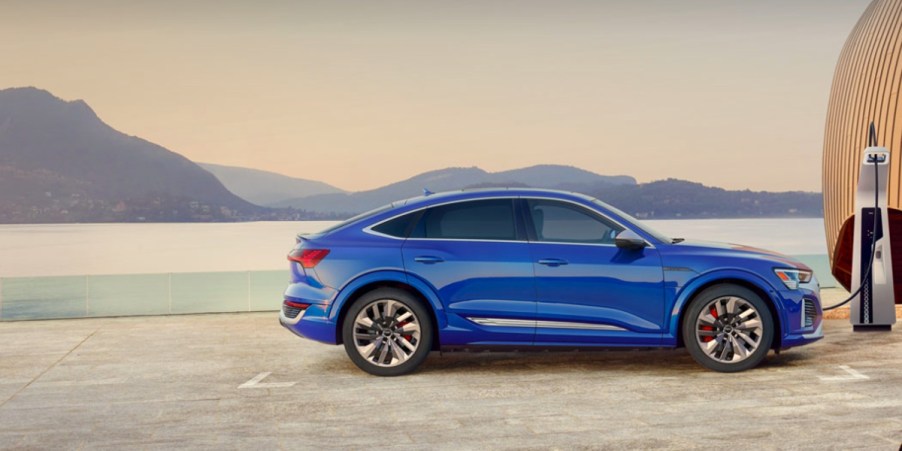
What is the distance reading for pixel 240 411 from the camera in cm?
830

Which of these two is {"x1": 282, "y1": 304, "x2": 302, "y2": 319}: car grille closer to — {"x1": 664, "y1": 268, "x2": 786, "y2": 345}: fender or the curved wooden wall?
{"x1": 664, "y1": 268, "x2": 786, "y2": 345}: fender

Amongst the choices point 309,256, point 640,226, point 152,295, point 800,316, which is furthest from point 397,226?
point 152,295

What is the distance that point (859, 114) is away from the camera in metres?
21.2

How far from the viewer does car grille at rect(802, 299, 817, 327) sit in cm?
995

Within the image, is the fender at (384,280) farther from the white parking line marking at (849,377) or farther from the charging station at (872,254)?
the charging station at (872,254)

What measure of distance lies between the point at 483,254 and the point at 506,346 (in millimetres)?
838

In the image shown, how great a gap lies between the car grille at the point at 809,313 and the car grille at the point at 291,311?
456 centimetres

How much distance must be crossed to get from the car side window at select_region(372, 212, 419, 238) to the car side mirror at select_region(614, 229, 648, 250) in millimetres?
1827

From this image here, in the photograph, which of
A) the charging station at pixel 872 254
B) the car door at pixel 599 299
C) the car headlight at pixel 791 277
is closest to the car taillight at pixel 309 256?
the car door at pixel 599 299

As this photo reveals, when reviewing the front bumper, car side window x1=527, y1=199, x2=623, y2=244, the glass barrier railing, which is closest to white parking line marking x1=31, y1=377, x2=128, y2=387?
car side window x1=527, y1=199, x2=623, y2=244

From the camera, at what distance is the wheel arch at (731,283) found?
9.68 meters

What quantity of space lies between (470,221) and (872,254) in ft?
18.1

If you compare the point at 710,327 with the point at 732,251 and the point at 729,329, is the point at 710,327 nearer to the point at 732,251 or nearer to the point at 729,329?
the point at 729,329

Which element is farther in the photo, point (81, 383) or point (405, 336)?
point (81, 383)
